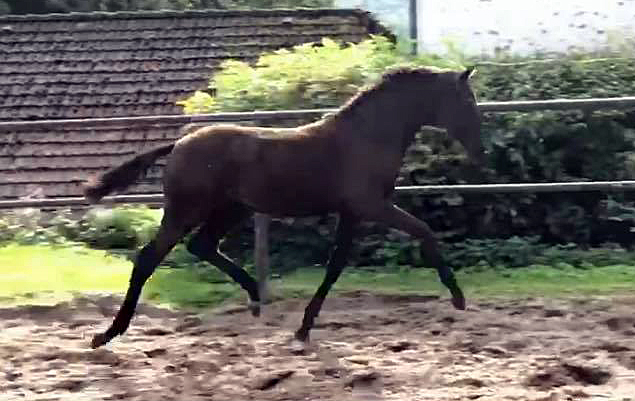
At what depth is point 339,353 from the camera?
5957 millimetres

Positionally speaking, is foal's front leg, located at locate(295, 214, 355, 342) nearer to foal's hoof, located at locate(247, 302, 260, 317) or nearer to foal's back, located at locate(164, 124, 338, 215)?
foal's back, located at locate(164, 124, 338, 215)

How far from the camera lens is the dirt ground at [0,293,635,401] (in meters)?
5.17

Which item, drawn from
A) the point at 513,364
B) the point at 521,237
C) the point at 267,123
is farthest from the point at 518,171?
the point at 513,364

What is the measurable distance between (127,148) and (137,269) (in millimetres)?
6350

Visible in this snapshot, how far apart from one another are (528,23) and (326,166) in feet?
25.8

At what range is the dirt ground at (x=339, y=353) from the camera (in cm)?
517

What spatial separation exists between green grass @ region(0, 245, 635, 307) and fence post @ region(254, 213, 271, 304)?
0.20 meters

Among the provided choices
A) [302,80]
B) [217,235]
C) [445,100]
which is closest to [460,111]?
[445,100]

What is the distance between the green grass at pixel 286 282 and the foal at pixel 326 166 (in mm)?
1331

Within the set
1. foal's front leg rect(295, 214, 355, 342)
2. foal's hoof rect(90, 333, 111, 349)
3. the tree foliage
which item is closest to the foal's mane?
foal's front leg rect(295, 214, 355, 342)

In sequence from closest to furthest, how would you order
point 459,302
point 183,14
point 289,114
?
point 459,302
point 289,114
point 183,14

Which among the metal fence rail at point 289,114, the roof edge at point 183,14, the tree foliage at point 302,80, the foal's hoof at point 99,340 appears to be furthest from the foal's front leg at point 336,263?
the roof edge at point 183,14

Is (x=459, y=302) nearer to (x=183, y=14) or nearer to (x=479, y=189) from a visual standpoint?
(x=479, y=189)

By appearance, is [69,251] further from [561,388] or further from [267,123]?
[561,388]
